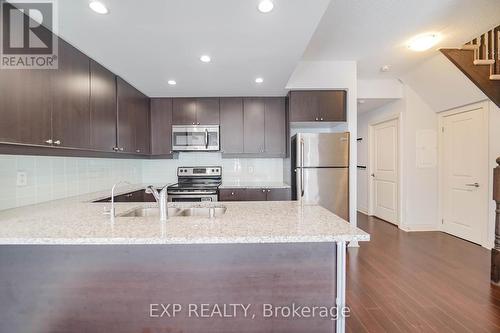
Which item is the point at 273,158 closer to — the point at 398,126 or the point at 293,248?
the point at 398,126

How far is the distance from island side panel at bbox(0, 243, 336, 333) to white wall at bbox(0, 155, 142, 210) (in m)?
0.93

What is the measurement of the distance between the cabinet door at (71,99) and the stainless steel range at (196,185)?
136 centimetres

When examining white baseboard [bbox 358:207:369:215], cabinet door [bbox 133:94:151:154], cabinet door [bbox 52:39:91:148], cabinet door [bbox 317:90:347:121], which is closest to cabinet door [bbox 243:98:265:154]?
cabinet door [bbox 317:90:347:121]

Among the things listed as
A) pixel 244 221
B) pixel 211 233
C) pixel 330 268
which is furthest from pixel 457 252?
pixel 211 233

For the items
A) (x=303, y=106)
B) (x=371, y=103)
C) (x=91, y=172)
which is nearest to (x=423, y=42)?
(x=303, y=106)

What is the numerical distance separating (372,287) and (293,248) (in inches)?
62.8

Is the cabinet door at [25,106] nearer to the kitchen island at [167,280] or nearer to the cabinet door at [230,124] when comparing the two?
the kitchen island at [167,280]

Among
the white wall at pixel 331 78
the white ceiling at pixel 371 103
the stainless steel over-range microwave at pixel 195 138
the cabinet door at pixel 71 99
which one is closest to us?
the cabinet door at pixel 71 99

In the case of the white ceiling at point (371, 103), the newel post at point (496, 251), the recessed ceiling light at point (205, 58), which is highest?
the white ceiling at point (371, 103)

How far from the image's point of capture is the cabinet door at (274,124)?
382 cm

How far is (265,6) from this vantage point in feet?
5.27

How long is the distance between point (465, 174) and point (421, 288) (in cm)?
241
